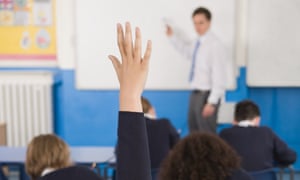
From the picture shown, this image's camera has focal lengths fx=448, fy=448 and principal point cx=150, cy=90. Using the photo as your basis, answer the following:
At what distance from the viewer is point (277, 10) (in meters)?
4.37

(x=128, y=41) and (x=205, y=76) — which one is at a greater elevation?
(x=128, y=41)

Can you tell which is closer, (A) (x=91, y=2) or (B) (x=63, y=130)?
(A) (x=91, y=2)

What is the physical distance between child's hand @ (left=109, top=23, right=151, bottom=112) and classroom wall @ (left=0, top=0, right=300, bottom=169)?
383 centimetres

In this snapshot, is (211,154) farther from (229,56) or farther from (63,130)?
(63,130)

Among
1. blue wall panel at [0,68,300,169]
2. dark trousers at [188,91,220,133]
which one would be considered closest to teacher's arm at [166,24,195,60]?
blue wall panel at [0,68,300,169]

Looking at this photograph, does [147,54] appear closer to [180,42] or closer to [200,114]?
[200,114]

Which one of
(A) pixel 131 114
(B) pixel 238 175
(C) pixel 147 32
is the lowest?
(B) pixel 238 175

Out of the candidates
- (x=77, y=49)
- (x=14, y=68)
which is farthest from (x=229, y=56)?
(x=14, y=68)

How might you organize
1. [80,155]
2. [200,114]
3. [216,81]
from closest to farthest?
[80,155], [216,81], [200,114]

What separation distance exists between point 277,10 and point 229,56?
638 mm

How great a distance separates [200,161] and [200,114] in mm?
2873

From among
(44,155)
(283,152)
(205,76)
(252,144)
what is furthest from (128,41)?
(205,76)

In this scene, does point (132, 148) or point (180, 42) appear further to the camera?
point (180, 42)

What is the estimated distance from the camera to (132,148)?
2.62ft
